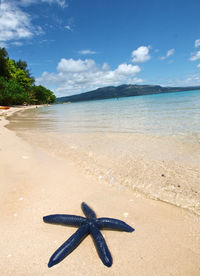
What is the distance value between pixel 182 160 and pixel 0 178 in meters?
4.30

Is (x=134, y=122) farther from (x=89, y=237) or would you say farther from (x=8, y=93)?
(x=8, y=93)

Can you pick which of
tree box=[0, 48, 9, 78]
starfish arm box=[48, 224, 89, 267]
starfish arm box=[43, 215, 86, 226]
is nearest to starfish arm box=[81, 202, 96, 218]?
starfish arm box=[43, 215, 86, 226]

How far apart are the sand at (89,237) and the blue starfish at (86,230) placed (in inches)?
3.3

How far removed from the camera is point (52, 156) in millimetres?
4668

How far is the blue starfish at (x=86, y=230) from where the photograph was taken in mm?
1550

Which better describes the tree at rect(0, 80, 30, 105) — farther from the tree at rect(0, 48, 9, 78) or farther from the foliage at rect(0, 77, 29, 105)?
the tree at rect(0, 48, 9, 78)

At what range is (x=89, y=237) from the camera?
6.08 ft

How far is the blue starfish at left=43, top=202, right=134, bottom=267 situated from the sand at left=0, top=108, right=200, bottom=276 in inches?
3.3

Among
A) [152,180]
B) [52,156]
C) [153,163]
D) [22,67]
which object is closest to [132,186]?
[152,180]

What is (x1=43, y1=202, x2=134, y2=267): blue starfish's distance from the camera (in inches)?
61.0

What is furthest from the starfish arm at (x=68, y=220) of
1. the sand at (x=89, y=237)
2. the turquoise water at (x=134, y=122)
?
the turquoise water at (x=134, y=122)

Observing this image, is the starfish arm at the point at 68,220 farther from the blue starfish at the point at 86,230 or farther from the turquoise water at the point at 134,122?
the turquoise water at the point at 134,122

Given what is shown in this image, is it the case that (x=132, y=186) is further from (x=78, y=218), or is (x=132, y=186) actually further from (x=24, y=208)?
(x=24, y=208)

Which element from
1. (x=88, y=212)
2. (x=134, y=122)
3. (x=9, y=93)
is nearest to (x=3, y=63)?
(x=9, y=93)
